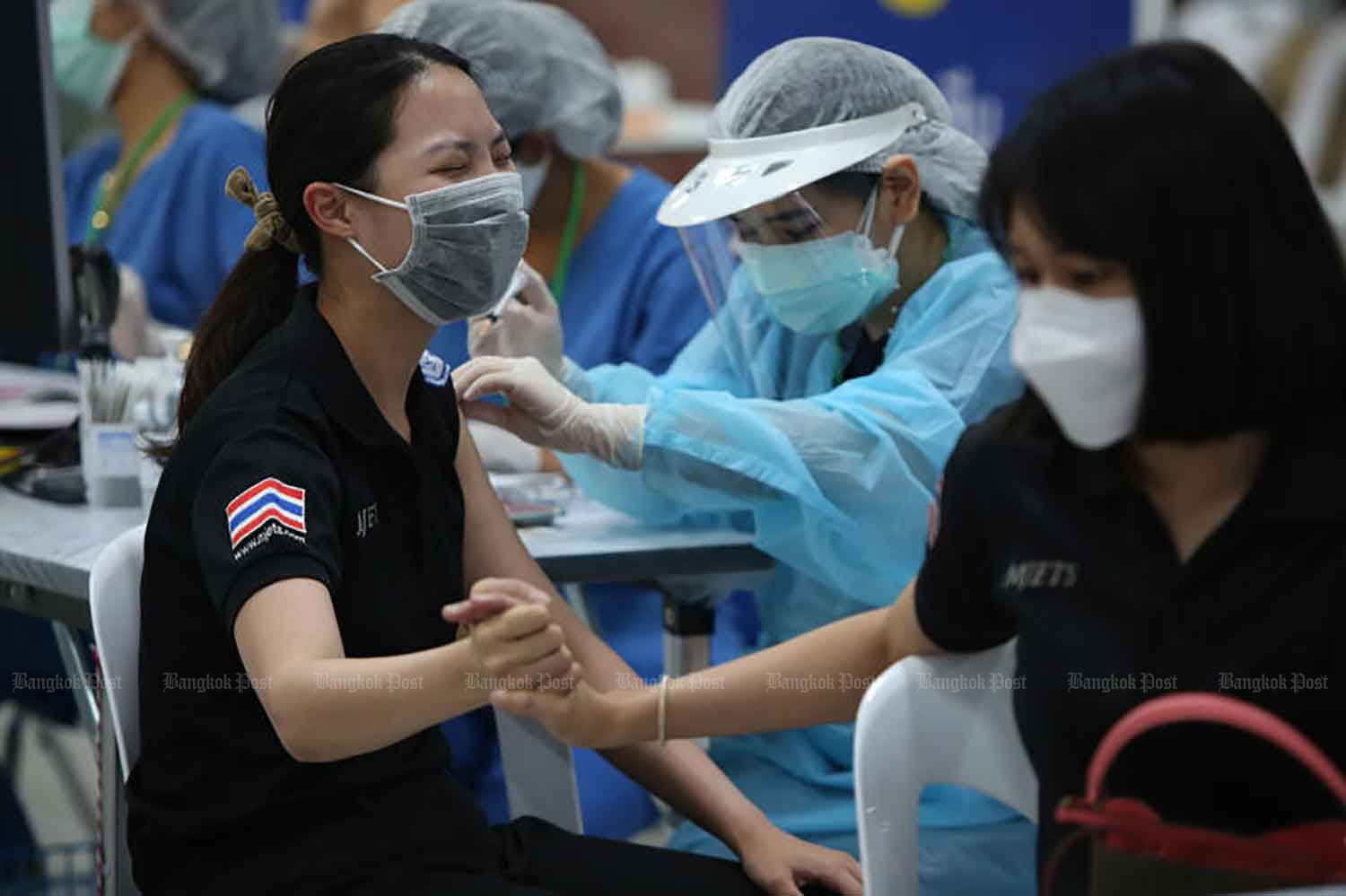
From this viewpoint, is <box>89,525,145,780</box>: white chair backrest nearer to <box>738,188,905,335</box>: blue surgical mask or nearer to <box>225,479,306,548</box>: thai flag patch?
<box>225,479,306,548</box>: thai flag patch

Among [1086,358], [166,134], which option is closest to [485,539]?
[1086,358]

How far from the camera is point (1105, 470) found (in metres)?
1.18

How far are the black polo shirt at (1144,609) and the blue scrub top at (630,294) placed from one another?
1.28m

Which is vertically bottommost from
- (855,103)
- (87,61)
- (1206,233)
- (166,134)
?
(166,134)

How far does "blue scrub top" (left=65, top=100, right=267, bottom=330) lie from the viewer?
→ 327cm

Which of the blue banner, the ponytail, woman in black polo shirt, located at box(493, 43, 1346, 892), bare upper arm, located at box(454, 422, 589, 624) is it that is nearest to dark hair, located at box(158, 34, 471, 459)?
the ponytail

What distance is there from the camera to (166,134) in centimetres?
338

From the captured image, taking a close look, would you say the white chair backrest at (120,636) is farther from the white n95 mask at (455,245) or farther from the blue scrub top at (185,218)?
the blue scrub top at (185,218)

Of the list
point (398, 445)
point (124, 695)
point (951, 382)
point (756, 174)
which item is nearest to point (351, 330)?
point (398, 445)

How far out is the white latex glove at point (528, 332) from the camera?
6.94 ft

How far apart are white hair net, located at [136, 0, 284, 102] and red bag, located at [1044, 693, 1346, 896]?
9.19 feet

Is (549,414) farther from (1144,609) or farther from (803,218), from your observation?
(1144,609)

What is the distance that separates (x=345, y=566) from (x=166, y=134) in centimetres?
223

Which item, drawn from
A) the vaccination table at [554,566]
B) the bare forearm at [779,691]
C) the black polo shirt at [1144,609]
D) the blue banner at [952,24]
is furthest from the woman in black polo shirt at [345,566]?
the blue banner at [952,24]
